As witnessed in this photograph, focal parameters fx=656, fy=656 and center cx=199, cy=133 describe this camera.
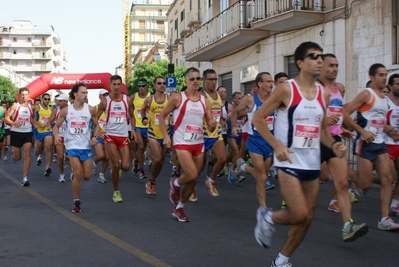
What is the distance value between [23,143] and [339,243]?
331 inches

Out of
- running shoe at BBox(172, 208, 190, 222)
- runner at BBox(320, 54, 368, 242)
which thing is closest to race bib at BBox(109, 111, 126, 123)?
running shoe at BBox(172, 208, 190, 222)

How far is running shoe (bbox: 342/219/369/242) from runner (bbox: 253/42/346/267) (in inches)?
46.7

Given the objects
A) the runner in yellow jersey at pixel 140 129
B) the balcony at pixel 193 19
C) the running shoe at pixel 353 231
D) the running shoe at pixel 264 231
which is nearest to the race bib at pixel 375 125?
the running shoe at pixel 353 231

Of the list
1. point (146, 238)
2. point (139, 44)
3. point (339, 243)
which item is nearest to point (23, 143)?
point (146, 238)

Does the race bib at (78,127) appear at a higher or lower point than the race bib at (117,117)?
lower

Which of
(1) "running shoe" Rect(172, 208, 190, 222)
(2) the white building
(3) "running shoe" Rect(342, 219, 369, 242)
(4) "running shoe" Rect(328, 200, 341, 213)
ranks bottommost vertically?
(4) "running shoe" Rect(328, 200, 341, 213)

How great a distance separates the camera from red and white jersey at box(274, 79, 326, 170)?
5156 mm

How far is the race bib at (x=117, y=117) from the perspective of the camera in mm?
10539

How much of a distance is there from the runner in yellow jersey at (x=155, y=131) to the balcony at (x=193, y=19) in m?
24.9

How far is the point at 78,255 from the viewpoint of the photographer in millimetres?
6188

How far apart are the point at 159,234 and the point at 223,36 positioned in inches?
734

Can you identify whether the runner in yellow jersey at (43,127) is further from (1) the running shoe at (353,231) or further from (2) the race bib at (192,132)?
(1) the running shoe at (353,231)

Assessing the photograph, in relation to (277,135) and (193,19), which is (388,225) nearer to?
(277,135)

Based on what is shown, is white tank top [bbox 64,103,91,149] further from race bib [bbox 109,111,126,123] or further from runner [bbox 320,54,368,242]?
runner [bbox 320,54,368,242]
